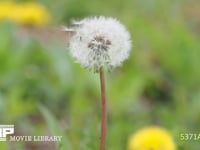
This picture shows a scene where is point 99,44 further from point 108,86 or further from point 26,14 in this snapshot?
point 26,14

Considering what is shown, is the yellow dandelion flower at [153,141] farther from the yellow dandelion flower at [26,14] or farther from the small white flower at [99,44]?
the yellow dandelion flower at [26,14]

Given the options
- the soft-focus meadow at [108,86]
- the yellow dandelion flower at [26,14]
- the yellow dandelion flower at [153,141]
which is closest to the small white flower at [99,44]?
the yellow dandelion flower at [153,141]

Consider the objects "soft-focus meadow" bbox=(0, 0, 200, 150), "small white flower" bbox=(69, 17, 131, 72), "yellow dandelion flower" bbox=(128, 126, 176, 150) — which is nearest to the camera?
"small white flower" bbox=(69, 17, 131, 72)

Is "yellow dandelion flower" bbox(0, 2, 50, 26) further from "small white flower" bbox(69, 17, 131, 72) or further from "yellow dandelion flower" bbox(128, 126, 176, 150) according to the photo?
"small white flower" bbox(69, 17, 131, 72)

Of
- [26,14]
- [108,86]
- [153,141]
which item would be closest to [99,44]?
[153,141]

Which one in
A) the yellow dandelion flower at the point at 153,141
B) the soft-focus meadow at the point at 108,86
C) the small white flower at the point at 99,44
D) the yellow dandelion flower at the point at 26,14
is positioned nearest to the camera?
the small white flower at the point at 99,44

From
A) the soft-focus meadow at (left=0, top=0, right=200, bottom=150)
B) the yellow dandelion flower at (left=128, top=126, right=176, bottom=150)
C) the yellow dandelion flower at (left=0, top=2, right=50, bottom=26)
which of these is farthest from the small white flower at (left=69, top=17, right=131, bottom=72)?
the yellow dandelion flower at (left=0, top=2, right=50, bottom=26)

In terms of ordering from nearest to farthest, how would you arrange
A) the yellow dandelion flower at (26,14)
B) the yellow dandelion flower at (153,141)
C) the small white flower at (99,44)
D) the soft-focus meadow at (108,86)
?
the small white flower at (99,44) → the yellow dandelion flower at (153,141) → the soft-focus meadow at (108,86) → the yellow dandelion flower at (26,14)
